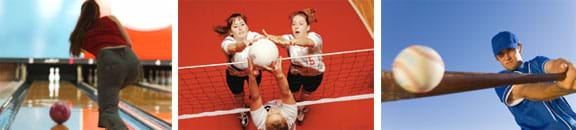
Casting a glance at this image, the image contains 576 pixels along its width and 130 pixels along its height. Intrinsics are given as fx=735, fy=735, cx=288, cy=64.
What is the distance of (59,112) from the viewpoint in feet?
11.3

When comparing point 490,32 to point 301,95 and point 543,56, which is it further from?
point 301,95

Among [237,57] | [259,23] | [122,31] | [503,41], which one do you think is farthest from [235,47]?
[503,41]

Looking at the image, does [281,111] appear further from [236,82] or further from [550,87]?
[550,87]

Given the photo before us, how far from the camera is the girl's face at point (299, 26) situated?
144 inches

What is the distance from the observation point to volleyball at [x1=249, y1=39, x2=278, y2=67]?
360 cm

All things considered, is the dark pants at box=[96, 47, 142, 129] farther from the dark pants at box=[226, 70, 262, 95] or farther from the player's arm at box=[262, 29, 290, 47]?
the player's arm at box=[262, 29, 290, 47]

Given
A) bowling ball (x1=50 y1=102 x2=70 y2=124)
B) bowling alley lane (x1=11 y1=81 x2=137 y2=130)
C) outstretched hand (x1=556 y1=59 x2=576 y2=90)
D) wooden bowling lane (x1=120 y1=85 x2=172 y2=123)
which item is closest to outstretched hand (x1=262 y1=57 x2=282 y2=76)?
wooden bowling lane (x1=120 y1=85 x2=172 y2=123)

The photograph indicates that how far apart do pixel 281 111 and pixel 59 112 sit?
1.06 meters

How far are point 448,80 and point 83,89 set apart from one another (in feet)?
5.91

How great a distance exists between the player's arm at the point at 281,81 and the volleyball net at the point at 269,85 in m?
0.02

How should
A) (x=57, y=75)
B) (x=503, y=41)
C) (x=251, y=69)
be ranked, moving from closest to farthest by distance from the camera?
(x=57, y=75), (x=251, y=69), (x=503, y=41)

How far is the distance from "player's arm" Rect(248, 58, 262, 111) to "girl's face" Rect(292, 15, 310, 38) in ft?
0.89

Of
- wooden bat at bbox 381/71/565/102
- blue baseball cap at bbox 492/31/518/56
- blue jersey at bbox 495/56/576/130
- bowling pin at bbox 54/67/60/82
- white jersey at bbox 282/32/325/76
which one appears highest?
blue baseball cap at bbox 492/31/518/56

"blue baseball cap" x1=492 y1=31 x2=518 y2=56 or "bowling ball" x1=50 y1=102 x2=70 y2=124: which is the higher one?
"blue baseball cap" x1=492 y1=31 x2=518 y2=56
